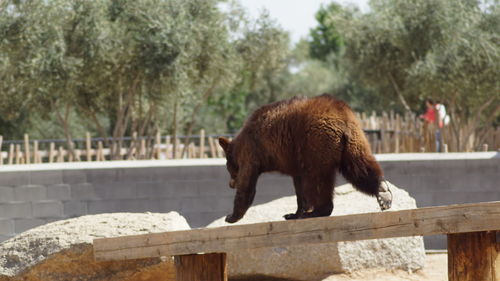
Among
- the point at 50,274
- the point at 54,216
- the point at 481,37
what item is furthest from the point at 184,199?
the point at 481,37

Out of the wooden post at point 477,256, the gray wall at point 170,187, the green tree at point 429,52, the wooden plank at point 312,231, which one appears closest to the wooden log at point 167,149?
the green tree at point 429,52

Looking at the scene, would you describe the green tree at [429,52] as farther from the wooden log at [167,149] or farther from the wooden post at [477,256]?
the wooden post at [477,256]

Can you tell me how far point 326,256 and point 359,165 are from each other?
3.54m

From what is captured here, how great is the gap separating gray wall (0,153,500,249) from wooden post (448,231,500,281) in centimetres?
656

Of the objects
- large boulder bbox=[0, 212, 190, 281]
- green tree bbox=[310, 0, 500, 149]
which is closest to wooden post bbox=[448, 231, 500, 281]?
large boulder bbox=[0, 212, 190, 281]

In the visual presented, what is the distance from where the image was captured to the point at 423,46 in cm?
2734

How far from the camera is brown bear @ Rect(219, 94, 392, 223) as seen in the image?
618 cm

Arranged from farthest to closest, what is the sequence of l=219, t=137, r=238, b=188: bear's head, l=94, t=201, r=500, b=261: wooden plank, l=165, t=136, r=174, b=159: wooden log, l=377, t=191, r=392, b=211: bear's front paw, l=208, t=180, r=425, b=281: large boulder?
l=165, t=136, r=174, b=159: wooden log
l=208, t=180, r=425, b=281: large boulder
l=219, t=137, r=238, b=188: bear's head
l=377, t=191, r=392, b=211: bear's front paw
l=94, t=201, r=500, b=261: wooden plank

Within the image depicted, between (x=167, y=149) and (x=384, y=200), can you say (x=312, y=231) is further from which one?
(x=167, y=149)

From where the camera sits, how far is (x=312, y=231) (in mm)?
5719

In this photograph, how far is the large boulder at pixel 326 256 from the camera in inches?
375

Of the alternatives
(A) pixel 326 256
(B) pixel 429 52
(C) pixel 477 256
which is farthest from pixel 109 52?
(C) pixel 477 256

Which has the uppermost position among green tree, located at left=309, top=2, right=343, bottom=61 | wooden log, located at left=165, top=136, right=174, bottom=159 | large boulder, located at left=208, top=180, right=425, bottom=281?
green tree, located at left=309, top=2, right=343, bottom=61

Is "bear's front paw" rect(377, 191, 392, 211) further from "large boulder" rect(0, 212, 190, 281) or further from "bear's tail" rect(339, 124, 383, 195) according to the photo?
"large boulder" rect(0, 212, 190, 281)
